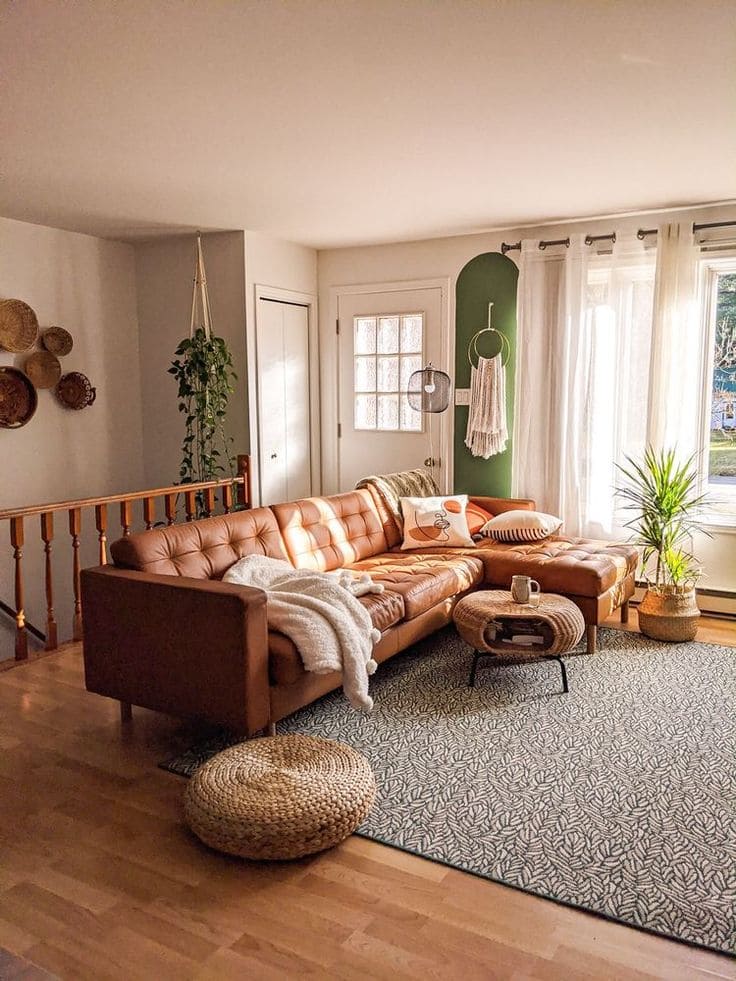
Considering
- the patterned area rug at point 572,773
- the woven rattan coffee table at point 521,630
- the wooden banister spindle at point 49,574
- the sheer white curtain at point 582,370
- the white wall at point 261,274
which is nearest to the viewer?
the patterned area rug at point 572,773

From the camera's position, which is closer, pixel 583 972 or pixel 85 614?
pixel 583 972

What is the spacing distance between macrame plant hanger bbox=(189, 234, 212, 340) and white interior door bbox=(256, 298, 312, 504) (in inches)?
14.0

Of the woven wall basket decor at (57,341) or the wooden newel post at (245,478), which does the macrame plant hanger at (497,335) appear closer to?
the wooden newel post at (245,478)

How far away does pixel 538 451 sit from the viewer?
543cm

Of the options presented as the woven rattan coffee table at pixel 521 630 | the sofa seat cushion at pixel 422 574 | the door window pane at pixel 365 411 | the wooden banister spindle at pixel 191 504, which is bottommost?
the woven rattan coffee table at pixel 521 630

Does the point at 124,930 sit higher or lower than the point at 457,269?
lower

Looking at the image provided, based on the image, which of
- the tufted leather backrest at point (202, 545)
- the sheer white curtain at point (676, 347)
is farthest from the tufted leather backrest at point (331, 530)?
the sheer white curtain at point (676, 347)

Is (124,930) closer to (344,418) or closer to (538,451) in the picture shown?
(538,451)

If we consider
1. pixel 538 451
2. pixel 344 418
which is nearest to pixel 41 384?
pixel 344 418

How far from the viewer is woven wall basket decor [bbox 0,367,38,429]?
501 centimetres

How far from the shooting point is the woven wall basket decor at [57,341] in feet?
17.3

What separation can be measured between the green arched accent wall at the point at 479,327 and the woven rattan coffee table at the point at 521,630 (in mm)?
2009

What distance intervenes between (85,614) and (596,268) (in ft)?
12.5

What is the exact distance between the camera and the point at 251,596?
2912mm
